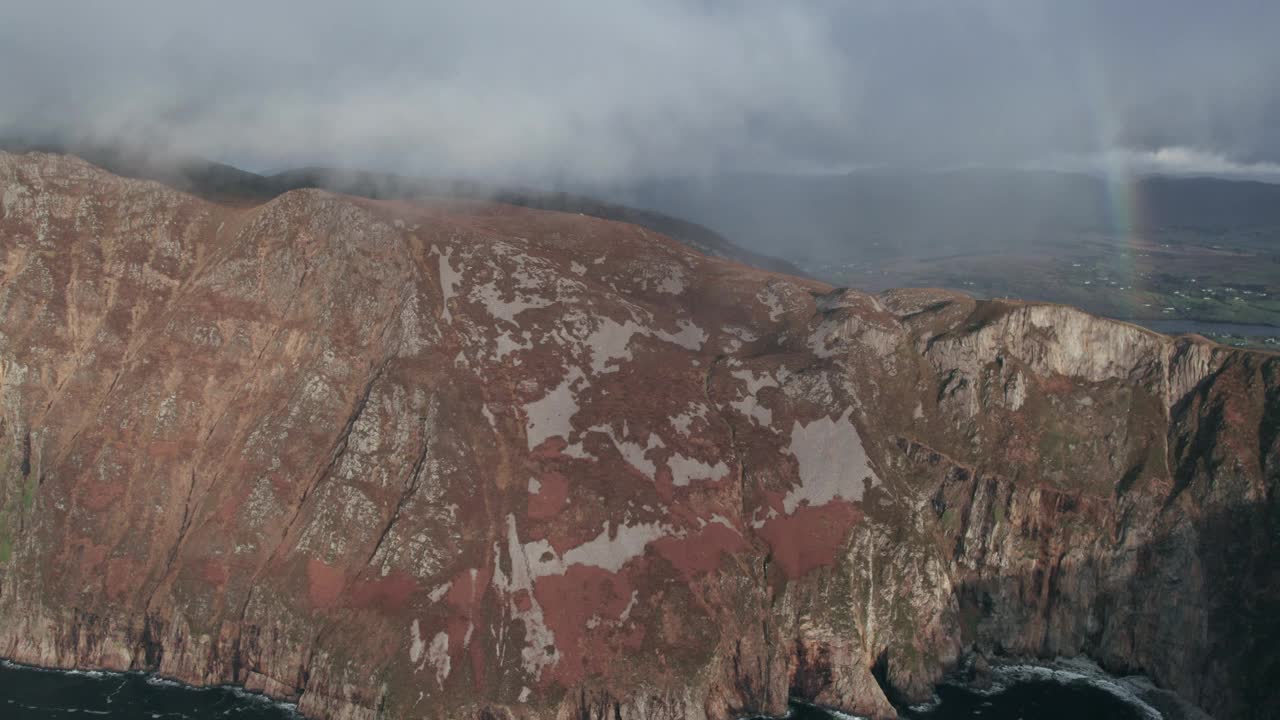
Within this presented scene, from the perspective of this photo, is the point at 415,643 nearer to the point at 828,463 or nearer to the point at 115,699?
the point at 115,699

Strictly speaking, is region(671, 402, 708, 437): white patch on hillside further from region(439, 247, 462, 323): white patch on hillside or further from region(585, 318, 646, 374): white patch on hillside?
region(439, 247, 462, 323): white patch on hillside

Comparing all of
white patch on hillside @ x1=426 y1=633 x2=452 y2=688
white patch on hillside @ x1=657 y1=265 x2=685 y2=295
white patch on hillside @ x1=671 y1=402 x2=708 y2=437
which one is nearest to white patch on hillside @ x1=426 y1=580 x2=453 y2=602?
white patch on hillside @ x1=426 y1=633 x2=452 y2=688

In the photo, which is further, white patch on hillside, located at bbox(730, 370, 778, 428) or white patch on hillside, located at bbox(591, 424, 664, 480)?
white patch on hillside, located at bbox(730, 370, 778, 428)

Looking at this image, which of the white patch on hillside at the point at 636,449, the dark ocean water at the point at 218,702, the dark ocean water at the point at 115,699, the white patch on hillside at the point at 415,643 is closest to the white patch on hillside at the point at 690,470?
the white patch on hillside at the point at 636,449

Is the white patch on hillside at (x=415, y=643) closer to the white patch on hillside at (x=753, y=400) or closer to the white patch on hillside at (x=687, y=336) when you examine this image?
the white patch on hillside at (x=753, y=400)

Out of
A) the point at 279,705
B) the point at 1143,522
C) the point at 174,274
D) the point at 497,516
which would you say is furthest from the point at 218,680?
the point at 1143,522

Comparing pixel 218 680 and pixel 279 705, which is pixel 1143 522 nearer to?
pixel 279 705
